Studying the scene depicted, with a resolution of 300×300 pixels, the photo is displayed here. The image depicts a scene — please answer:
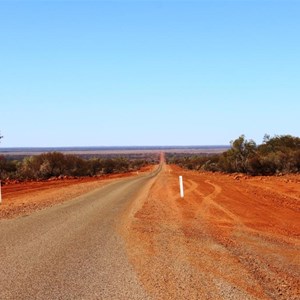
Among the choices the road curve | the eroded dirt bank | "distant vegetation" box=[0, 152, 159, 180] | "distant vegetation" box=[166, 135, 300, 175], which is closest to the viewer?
the road curve

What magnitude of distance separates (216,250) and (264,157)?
43568 millimetres

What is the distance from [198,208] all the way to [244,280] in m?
9.90

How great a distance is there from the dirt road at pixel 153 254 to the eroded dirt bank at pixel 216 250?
0.05 feet

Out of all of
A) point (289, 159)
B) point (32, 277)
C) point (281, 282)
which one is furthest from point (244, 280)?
point (289, 159)

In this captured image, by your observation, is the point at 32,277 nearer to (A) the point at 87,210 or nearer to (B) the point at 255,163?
(A) the point at 87,210

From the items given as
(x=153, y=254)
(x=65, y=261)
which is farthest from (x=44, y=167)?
(x=65, y=261)

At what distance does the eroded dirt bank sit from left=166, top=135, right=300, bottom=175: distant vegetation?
30885 mm

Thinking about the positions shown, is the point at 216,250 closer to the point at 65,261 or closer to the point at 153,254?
the point at 153,254

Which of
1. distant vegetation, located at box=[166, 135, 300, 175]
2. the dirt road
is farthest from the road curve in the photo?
distant vegetation, located at box=[166, 135, 300, 175]

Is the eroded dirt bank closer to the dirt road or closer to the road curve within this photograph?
the dirt road

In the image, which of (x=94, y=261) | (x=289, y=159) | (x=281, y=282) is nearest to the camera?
(x=281, y=282)

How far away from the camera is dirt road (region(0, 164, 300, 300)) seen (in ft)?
20.8

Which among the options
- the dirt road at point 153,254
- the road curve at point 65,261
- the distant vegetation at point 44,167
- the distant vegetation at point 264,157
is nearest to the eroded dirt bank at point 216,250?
the dirt road at point 153,254

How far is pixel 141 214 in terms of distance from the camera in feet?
49.2
